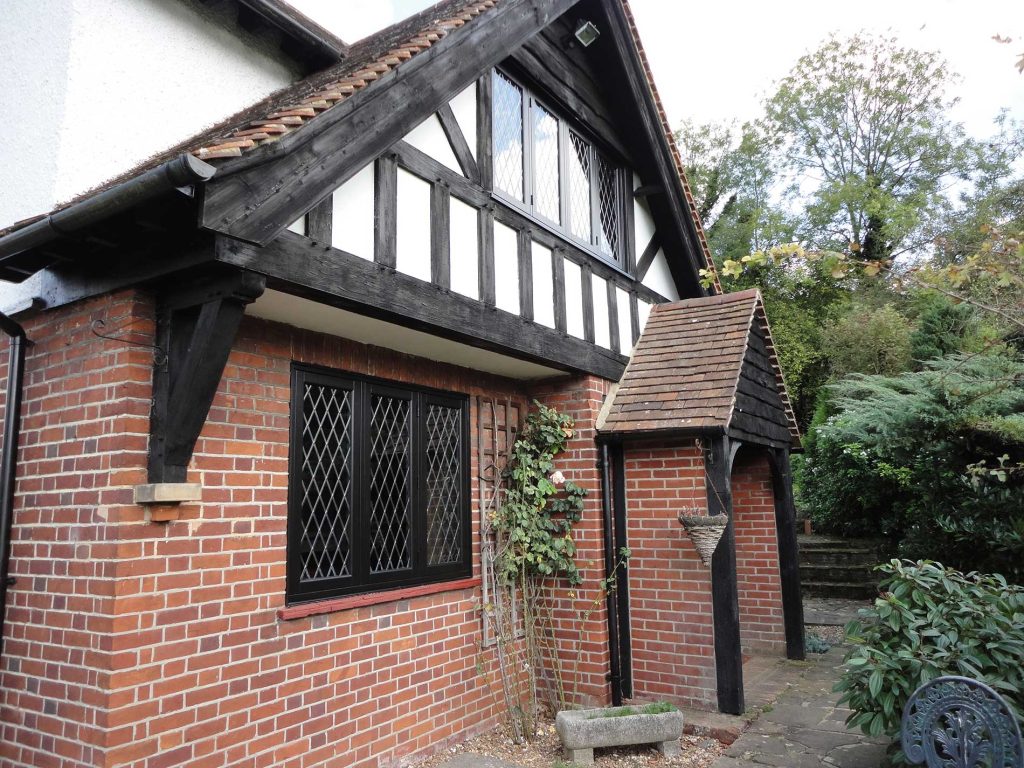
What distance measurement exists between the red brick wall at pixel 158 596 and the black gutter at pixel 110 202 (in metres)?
0.44

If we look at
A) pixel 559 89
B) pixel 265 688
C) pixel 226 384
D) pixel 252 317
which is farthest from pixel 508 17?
pixel 265 688

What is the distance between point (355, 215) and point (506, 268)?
63.8 inches

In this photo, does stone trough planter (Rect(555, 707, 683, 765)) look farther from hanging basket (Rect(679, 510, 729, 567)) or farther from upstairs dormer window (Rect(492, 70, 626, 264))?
upstairs dormer window (Rect(492, 70, 626, 264))

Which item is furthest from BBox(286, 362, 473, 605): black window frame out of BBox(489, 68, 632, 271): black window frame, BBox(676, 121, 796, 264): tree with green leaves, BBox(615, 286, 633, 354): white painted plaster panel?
BBox(676, 121, 796, 264): tree with green leaves

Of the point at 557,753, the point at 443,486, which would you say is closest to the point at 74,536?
the point at 443,486

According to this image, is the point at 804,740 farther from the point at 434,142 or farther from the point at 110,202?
the point at 110,202

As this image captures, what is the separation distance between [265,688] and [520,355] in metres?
2.89

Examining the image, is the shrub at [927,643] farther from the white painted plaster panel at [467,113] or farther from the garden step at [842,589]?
the garden step at [842,589]

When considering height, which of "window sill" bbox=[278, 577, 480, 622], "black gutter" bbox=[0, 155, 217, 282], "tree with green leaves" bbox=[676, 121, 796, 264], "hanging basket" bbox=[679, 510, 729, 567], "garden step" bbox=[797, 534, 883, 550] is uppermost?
"tree with green leaves" bbox=[676, 121, 796, 264]

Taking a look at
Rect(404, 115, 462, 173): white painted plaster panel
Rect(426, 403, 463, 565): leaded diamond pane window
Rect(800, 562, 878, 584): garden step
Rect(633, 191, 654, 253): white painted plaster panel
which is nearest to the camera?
Rect(404, 115, 462, 173): white painted plaster panel

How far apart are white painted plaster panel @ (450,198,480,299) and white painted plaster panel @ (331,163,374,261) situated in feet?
2.59

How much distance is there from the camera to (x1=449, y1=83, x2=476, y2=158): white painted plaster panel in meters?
5.17

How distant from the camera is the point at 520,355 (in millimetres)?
5559

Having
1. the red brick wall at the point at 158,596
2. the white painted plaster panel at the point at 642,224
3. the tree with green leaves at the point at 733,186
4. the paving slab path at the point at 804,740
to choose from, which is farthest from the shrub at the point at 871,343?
the red brick wall at the point at 158,596
